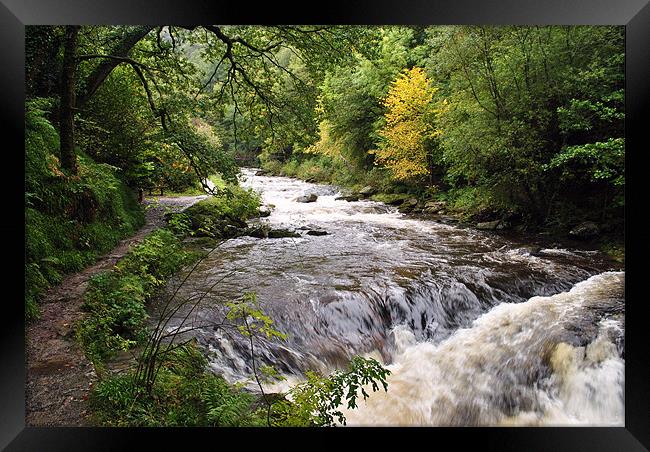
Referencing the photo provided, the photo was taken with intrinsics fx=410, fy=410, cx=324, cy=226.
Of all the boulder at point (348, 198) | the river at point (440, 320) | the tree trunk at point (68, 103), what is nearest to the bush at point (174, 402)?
the river at point (440, 320)

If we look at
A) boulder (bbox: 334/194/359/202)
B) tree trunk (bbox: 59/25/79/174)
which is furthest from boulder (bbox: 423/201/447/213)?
tree trunk (bbox: 59/25/79/174)

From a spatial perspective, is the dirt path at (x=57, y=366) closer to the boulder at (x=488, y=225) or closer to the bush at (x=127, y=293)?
the bush at (x=127, y=293)

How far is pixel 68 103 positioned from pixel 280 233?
8.89 ft

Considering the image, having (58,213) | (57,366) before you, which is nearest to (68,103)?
(58,213)

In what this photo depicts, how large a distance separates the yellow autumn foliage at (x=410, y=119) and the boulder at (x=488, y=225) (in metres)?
1.15

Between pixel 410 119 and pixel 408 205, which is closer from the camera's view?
pixel 410 119

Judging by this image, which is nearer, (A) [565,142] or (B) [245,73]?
(B) [245,73]

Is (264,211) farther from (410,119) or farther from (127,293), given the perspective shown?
(127,293)

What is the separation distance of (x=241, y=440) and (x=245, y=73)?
295 cm
